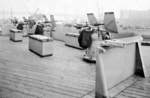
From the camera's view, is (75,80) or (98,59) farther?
(75,80)

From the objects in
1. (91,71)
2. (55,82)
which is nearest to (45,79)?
(55,82)

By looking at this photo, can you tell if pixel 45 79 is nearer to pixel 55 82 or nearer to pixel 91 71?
pixel 55 82

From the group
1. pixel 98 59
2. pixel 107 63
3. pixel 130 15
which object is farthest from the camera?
pixel 130 15

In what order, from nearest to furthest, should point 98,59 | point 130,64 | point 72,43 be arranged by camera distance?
1. point 98,59
2. point 130,64
3. point 72,43

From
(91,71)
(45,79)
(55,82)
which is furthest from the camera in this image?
(91,71)

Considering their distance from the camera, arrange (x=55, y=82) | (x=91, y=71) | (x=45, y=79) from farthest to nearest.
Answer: (x=91, y=71) → (x=45, y=79) → (x=55, y=82)

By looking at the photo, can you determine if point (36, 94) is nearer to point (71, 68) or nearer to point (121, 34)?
point (71, 68)

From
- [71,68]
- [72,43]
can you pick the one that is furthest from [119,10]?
[71,68]

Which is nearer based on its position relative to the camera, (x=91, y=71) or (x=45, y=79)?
(x=45, y=79)

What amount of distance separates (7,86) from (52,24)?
18.3ft

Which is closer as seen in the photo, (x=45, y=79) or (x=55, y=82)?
(x=55, y=82)

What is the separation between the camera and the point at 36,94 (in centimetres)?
201

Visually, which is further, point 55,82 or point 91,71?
point 91,71

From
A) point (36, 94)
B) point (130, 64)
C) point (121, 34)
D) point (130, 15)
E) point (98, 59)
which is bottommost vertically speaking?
point (36, 94)
